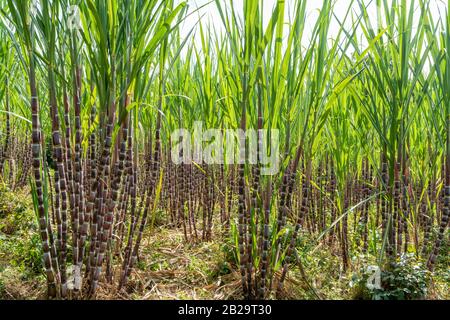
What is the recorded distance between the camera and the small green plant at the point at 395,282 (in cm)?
142

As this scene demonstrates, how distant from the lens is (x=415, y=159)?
1.95 meters

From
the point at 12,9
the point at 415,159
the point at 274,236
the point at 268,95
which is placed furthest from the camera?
the point at 415,159

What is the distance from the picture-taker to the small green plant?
4.66 ft

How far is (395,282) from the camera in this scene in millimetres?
1458

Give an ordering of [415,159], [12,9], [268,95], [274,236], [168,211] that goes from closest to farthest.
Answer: [12,9] < [268,95] < [274,236] < [415,159] < [168,211]

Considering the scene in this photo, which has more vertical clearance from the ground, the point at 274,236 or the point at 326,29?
the point at 326,29

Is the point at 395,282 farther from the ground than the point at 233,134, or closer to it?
closer to it

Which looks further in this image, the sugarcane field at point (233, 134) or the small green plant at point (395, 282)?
the small green plant at point (395, 282)

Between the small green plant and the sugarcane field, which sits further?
the small green plant
